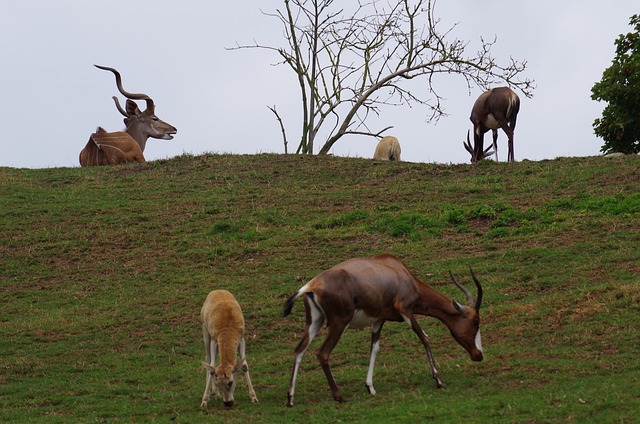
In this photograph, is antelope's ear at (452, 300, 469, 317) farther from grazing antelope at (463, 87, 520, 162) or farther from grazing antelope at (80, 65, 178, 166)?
grazing antelope at (80, 65, 178, 166)

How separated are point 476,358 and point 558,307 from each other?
2.85 m

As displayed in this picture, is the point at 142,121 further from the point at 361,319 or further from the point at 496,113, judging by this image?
the point at 361,319

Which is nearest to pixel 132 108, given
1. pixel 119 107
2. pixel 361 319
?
pixel 119 107

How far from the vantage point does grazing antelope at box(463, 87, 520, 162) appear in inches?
961

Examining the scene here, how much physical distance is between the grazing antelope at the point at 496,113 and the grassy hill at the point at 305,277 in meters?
1.20

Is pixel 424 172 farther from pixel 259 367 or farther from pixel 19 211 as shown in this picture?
pixel 259 367

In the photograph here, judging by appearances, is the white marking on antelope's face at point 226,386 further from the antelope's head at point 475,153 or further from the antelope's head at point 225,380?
the antelope's head at point 475,153

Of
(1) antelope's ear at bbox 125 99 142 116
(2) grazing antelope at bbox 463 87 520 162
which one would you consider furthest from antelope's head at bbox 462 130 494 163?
(1) antelope's ear at bbox 125 99 142 116

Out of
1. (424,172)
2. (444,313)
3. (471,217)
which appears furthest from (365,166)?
(444,313)

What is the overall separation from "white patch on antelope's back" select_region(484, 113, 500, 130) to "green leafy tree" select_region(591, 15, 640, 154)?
5.73 metres

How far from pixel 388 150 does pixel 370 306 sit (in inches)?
770

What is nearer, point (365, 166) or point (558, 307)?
point (558, 307)

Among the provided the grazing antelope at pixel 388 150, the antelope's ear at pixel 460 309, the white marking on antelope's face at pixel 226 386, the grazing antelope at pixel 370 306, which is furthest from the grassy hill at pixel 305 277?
the grazing antelope at pixel 388 150

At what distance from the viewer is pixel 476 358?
10.8m
